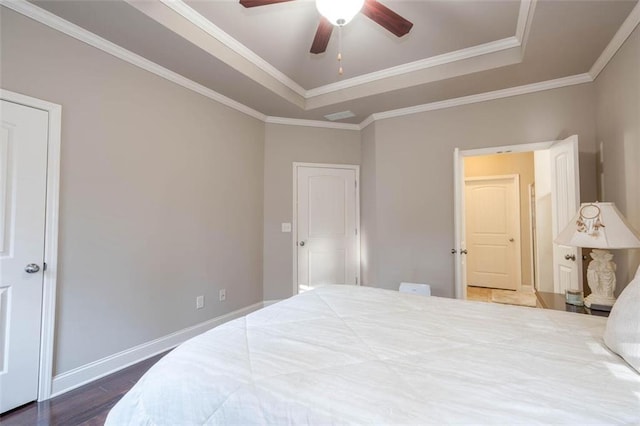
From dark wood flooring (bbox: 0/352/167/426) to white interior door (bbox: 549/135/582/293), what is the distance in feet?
12.1

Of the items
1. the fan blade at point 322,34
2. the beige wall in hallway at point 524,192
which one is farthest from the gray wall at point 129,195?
the beige wall in hallway at point 524,192

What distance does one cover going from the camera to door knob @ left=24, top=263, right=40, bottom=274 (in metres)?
1.93

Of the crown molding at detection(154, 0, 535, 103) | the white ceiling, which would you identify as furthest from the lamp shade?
the crown molding at detection(154, 0, 535, 103)

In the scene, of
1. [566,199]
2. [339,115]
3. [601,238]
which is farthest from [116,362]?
[566,199]

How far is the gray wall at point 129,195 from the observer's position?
6.90ft

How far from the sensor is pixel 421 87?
308 cm

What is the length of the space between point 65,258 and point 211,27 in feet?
6.82

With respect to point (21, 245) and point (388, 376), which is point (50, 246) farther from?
point (388, 376)

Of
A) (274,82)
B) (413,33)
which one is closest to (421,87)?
(413,33)

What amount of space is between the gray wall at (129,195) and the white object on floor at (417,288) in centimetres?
194

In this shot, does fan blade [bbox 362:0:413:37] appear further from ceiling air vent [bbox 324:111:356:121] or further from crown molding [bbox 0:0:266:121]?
crown molding [bbox 0:0:266:121]

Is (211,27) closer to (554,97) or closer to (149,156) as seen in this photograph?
(149,156)

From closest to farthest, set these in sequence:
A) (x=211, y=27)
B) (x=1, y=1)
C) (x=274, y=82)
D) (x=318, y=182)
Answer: (x=1, y=1) → (x=211, y=27) → (x=274, y=82) → (x=318, y=182)

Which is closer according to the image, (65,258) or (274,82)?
(65,258)
